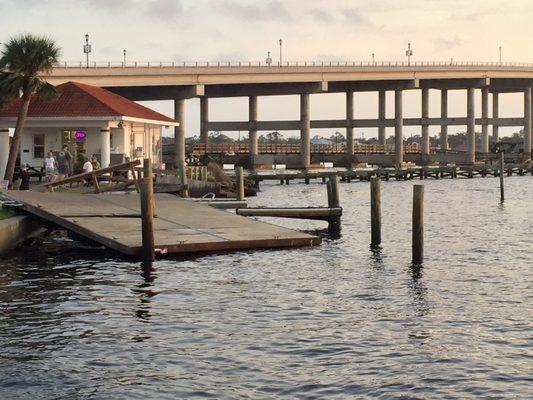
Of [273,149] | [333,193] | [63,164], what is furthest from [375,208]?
[273,149]

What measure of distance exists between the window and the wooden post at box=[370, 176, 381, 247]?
2800 cm

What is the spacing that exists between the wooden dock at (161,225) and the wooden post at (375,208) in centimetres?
235

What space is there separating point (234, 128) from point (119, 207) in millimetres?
93350

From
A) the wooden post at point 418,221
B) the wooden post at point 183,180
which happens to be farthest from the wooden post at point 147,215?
the wooden post at point 183,180

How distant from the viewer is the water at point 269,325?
16156 millimetres

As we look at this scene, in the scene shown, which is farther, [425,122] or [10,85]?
[425,122]

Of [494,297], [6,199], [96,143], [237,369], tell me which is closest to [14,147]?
[96,143]

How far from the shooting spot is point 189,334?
1969cm

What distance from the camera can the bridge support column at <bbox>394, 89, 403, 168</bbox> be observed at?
13038cm

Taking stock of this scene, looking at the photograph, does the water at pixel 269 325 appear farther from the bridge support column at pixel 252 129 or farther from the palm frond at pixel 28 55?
the bridge support column at pixel 252 129

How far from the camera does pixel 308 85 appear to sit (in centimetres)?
11400

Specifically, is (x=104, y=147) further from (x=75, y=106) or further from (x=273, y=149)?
(x=273, y=149)

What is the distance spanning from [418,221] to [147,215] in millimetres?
8290

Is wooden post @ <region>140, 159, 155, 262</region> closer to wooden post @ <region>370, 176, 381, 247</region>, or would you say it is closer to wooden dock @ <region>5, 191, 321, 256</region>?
wooden dock @ <region>5, 191, 321, 256</region>
